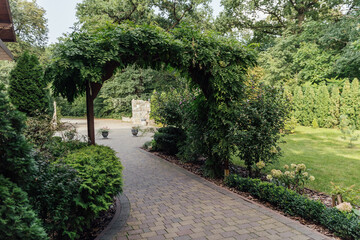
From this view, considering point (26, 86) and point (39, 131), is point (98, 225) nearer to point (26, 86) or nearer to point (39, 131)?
point (39, 131)

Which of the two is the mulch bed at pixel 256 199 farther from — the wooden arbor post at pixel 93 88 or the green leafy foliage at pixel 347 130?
the green leafy foliage at pixel 347 130

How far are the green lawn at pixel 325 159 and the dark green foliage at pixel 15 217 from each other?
4.50 meters

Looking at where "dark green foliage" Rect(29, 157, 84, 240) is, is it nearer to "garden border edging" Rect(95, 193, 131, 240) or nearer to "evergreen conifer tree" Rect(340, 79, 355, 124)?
"garden border edging" Rect(95, 193, 131, 240)

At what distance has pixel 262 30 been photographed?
2175cm

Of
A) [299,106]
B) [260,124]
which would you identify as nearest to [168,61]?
[260,124]

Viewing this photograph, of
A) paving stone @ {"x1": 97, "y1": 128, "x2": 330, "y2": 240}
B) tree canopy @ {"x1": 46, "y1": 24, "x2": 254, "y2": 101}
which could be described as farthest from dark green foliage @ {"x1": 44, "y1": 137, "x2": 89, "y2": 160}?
paving stone @ {"x1": 97, "y1": 128, "x2": 330, "y2": 240}

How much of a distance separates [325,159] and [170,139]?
205 inches

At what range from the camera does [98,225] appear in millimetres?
3564

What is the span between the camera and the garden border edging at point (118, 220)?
322cm

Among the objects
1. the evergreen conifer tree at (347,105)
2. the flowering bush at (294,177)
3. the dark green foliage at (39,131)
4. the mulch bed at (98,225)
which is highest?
the evergreen conifer tree at (347,105)


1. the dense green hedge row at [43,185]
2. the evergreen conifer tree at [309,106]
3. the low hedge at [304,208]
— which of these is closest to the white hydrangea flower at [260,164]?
the low hedge at [304,208]

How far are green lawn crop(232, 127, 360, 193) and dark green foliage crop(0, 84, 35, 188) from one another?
4.58 m

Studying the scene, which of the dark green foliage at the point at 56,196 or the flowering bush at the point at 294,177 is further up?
the dark green foliage at the point at 56,196

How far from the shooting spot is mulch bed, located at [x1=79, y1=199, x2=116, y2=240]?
3.23 m
